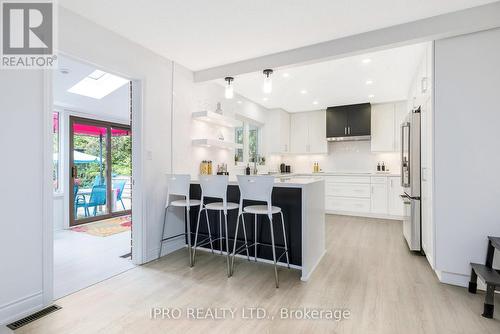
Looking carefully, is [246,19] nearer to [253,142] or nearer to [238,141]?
[238,141]

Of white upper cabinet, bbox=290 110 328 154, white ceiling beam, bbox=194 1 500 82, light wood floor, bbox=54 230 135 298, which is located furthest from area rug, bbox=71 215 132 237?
white upper cabinet, bbox=290 110 328 154

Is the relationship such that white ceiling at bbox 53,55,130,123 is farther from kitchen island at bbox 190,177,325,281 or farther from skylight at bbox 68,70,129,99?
kitchen island at bbox 190,177,325,281

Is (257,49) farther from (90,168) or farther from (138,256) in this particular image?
(90,168)

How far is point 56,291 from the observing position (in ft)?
7.64

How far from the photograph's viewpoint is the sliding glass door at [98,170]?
4.99 m

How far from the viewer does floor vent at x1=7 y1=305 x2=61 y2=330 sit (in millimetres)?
1848

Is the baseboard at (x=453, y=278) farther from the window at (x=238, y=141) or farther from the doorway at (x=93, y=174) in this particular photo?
the window at (x=238, y=141)

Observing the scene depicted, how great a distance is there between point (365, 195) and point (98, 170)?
596 cm

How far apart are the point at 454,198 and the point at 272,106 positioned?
14.4ft

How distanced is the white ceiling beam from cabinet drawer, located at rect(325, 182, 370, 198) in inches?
147

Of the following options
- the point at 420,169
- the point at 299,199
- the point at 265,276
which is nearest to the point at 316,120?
the point at 420,169

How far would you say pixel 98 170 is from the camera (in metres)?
5.45

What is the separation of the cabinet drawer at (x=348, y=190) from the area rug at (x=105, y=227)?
4503mm

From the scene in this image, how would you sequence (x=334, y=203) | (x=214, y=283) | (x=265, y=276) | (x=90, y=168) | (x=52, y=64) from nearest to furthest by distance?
(x=52, y=64) < (x=214, y=283) < (x=265, y=276) < (x=90, y=168) < (x=334, y=203)
